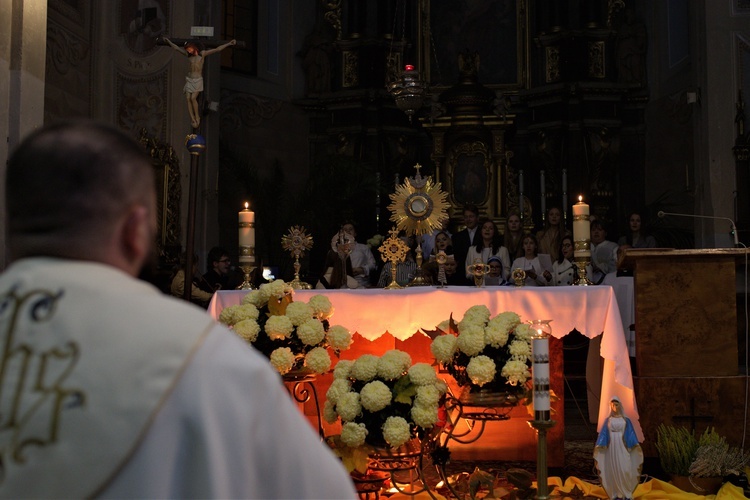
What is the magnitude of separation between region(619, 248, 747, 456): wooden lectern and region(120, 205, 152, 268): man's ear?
443 centimetres

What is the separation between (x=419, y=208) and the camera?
5.95m

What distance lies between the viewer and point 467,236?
9.96m

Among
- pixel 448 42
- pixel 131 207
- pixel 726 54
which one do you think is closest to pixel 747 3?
pixel 726 54

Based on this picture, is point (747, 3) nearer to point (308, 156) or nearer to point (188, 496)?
point (308, 156)

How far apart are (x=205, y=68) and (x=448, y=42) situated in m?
5.08

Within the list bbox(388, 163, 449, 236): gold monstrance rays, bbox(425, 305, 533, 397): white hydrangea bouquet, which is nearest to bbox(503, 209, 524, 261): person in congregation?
bbox(388, 163, 449, 236): gold monstrance rays

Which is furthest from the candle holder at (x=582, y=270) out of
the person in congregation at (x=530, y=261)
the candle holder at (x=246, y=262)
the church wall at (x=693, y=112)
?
the church wall at (x=693, y=112)

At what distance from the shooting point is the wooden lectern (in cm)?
534

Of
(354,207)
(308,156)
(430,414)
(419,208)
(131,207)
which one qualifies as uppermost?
(308,156)

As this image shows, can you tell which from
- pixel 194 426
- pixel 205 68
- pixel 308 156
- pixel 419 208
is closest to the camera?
pixel 194 426

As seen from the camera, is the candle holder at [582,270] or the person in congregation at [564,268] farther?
the person in congregation at [564,268]

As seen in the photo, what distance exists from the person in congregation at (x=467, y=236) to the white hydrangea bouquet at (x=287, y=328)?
15.6ft

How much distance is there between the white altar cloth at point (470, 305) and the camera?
17.3ft

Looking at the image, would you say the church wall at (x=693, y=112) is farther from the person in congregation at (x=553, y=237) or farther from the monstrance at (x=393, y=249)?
the monstrance at (x=393, y=249)
